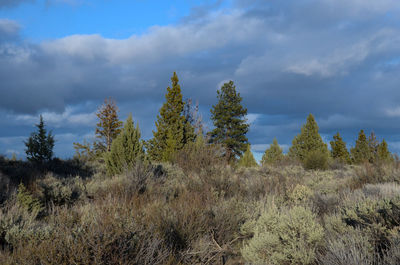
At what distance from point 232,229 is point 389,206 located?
2.86 metres

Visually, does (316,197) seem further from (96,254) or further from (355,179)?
(96,254)

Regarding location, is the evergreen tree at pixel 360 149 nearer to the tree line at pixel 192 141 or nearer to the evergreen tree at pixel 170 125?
the tree line at pixel 192 141

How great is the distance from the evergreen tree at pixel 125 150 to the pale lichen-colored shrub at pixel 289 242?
38.5 ft

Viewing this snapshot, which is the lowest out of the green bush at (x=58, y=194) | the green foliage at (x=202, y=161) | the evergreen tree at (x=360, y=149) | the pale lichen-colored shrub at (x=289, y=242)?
the pale lichen-colored shrub at (x=289, y=242)

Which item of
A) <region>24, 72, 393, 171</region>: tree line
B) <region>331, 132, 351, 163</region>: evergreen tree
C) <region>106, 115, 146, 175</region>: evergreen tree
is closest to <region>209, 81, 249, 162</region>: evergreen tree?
<region>24, 72, 393, 171</region>: tree line

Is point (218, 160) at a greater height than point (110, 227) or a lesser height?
greater

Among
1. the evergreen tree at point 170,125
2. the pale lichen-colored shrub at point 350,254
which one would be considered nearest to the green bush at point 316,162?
the evergreen tree at point 170,125

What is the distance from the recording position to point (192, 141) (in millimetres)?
34250

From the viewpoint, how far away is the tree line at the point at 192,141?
17.9 metres

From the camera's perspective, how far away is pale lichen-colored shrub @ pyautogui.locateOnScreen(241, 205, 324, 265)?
15.2 ft

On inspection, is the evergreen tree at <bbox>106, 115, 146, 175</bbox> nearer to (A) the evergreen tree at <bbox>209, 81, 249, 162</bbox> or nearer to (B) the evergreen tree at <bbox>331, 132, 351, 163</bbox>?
(A) the evergreen tree at <bbox>209, 81, 249, 162</bbox>

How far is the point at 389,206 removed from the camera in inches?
202

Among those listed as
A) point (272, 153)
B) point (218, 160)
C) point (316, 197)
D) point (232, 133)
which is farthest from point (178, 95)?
point (316, 197)

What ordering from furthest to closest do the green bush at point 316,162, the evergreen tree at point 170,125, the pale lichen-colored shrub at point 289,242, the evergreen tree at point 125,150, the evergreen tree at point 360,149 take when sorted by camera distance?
the evergreen tree at point 360,149
the evergreen tree at point 170,125
the green bush at point 316,162
the evergreen tree at point 125,150
the pale lichen-colored shrub at point 289,242
